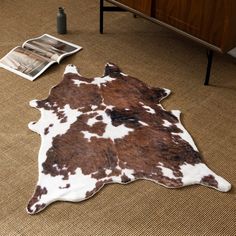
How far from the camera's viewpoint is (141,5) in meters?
2.84

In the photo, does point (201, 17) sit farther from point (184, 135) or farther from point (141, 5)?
point (184, 135)

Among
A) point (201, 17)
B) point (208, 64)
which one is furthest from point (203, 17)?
point (208, 64)

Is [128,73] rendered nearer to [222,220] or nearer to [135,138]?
[135,138]

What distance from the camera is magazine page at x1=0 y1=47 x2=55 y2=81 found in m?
2.84

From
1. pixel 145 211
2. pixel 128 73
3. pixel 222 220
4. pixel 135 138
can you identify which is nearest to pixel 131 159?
pixel 135 138

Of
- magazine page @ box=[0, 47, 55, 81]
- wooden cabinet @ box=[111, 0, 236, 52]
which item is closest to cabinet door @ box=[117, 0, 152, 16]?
wooden cabinet @ box=[111, 0, 236, 52]

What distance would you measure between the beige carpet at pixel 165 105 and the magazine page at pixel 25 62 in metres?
0.05

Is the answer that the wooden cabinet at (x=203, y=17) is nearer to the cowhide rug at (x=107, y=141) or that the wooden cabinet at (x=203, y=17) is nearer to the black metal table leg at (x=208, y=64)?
the black metal table leg at (x=208, y=64)

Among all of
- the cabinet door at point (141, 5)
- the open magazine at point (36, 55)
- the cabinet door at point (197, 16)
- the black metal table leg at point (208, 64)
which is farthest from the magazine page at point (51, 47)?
the black metal table leg at point (208, 64)

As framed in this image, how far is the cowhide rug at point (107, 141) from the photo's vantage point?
7.30 feet

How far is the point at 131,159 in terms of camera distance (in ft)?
7.64

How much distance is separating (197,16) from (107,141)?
0.79 metres

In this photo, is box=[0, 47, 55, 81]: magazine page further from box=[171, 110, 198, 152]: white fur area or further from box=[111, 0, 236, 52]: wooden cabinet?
box=[171, 110, 198, 152]: white fur area

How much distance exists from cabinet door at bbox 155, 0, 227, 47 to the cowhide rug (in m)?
0.35
